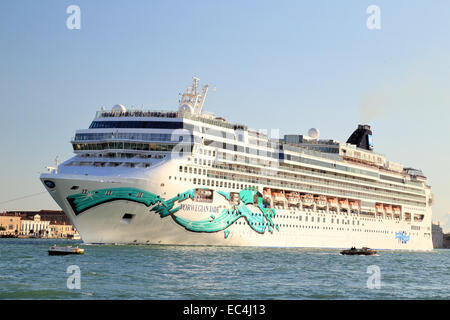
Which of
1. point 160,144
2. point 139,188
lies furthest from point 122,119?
point 139,188

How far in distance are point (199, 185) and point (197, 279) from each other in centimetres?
2615

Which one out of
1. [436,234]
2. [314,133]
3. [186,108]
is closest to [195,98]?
[186,108]

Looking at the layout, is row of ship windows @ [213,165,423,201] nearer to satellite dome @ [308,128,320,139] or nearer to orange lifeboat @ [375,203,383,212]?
orange lifeboat @ [375,203,383,212]

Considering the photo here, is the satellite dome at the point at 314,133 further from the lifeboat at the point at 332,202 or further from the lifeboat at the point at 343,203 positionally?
the lifeboat at the point at 332,202

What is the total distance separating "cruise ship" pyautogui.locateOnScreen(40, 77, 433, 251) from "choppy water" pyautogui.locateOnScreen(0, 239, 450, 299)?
5785mm

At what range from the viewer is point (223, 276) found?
110ft

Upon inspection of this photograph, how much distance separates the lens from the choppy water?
2677cm

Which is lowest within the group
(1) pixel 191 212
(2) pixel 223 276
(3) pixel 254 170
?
(2) pixel 223 276

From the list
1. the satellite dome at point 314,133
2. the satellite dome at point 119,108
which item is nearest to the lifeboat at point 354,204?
the satellite dome at point 314,133

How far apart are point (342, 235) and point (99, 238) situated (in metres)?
37.7

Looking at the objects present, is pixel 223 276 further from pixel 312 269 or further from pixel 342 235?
pixel 342 235

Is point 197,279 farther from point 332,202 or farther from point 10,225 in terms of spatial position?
point 10,225

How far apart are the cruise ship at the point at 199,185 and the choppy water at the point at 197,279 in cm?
578

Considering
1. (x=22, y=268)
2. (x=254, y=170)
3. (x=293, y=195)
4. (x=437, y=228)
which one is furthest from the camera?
(x=437, y=228)
